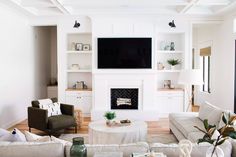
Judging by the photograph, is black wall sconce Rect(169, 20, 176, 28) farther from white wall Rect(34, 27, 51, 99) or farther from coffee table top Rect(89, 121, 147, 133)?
white wall Rect(34, 27, 51, 99)

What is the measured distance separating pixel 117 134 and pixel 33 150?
1.90 m

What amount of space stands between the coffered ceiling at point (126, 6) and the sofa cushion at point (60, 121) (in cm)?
243

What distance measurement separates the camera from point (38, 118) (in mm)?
5012

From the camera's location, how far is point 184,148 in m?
1.92

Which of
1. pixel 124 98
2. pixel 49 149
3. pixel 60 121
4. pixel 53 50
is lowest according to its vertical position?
pixel 60 121

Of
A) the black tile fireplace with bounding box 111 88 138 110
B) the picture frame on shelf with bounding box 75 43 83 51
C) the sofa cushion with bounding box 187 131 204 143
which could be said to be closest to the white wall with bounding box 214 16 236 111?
the black tile fireplace with bounding box 111 88 138 110

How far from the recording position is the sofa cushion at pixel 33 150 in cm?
221

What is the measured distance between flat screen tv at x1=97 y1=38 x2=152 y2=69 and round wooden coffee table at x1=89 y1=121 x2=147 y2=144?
271 centimetres

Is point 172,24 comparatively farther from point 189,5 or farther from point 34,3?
point 34,3

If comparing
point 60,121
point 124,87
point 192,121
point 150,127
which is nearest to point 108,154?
point 192,121

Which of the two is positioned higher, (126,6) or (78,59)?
(126,6)

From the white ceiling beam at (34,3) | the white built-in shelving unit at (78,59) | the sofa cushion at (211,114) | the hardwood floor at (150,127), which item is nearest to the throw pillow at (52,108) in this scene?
the hardwood floor at (150,127)

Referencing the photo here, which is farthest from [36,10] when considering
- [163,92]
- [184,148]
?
[184,148]

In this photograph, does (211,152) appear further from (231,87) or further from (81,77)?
(81,77)
